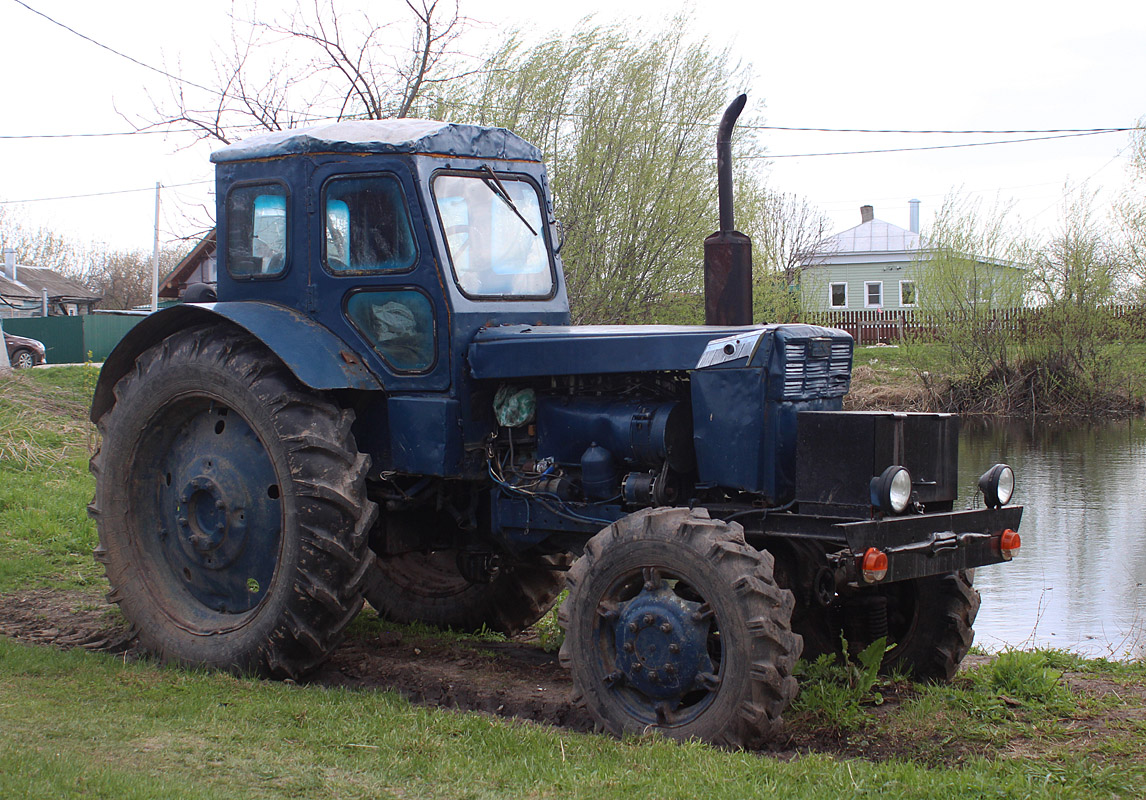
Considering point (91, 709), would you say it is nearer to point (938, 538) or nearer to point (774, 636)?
point (774, 636)

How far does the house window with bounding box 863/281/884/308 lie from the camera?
52.7m

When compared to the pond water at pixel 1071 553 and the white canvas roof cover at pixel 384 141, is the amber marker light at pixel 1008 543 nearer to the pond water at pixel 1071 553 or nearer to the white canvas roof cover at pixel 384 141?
the pond water at pixel 1071 553

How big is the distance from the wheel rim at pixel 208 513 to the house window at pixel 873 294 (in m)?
49.2

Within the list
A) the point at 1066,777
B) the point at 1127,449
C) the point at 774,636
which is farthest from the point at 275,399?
the point at 1127,449

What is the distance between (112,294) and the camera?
204ft

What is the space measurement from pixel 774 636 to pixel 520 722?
1.27 m

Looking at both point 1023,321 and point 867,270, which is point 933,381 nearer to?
point 1023,321

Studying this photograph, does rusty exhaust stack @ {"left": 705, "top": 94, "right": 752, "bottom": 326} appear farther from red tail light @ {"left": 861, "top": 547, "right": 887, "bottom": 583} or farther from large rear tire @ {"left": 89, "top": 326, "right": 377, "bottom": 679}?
red tail light @ {"left": 861, "top": 547, "right": 887, "bottom": 583}

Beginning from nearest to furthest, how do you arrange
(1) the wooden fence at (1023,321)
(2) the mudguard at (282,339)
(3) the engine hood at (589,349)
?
(3) the engine hood at (589,349) < (2) the mudguard at (282,339) < (1) the wooden fence at (1023,321)

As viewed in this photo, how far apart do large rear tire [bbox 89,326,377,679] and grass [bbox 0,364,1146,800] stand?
266mm

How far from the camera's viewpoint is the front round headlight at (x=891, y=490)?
15.5ft

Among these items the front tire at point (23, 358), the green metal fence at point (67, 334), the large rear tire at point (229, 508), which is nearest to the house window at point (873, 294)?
the green metal fence at point (67, 334)

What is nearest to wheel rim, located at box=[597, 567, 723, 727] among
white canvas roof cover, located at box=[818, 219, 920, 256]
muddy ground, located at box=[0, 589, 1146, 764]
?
muddy ground, located at box=[0, 589, 1146, 764]

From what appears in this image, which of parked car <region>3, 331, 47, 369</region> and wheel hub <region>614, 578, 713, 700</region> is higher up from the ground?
parked car <region>3, 331, 47, 369</region>
